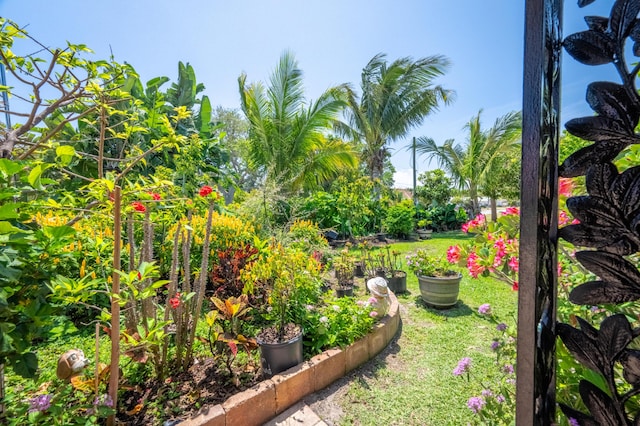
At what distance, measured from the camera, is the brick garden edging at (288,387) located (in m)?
1.66

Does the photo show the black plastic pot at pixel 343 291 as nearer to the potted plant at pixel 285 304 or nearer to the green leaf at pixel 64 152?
the potted plant at pixel 285 304

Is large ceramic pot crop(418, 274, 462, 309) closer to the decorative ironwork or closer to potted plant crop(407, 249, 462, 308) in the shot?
potted plant crop(407, 249, 462, 308)

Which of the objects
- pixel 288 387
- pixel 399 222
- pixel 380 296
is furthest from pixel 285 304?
pixel 399 222

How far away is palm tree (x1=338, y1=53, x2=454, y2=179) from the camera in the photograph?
10.6 meters

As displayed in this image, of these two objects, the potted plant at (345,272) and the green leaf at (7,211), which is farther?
the potted plant at (345,272)

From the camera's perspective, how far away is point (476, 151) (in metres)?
13.0

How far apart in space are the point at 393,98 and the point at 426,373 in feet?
35.7

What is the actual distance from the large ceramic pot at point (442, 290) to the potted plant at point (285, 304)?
1847 millimetres

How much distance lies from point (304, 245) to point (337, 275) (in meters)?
0.78

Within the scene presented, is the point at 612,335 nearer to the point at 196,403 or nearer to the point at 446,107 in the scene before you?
the point at 196,403

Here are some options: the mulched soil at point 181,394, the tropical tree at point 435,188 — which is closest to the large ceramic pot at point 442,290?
the mulched soil at point 181,394

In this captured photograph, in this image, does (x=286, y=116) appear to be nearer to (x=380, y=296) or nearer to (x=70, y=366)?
(x=380, y=296)

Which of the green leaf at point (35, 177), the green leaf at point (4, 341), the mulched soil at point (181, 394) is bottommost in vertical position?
the mulched soil at point (181, 394)

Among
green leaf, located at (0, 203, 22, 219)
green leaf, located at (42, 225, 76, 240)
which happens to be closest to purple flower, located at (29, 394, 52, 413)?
green leaf, located at (42, 225, 76, 240)
